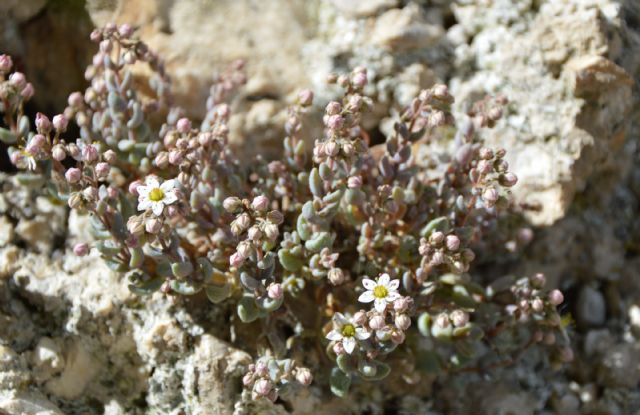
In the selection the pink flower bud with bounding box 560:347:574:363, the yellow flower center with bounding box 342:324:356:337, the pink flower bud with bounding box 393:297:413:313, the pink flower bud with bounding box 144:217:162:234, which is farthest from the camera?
the pink flower bud with bounding box 560:347:574:363

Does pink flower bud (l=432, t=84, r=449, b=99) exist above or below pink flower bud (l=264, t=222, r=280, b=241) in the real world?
above

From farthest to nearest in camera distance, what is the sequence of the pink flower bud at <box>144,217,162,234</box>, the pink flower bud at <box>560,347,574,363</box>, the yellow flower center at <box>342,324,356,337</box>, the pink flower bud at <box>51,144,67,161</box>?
the pink flower bud at <box>560,347,574,363</box>
the yellow flower center at <box>342,324,356,337</box>
the pink flower bud at <box>51,144,67,161</box>
the pink flower bud at <box>144,217,162,234</box>

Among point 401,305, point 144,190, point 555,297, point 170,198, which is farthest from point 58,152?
point 555,297

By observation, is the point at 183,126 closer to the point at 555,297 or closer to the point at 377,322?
the point at 377,322

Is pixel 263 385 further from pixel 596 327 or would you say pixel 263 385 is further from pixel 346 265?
pixel 596 327

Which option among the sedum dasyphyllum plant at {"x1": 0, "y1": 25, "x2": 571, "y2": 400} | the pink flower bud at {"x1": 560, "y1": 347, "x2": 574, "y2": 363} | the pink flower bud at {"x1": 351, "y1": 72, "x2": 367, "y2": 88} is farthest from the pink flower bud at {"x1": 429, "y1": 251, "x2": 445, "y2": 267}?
the pink flower bud at {"x1": 560, "y1": 347, "x2": 574, "y2": 363}

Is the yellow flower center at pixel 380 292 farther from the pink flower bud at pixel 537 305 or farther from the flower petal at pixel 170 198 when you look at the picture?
the flower petal at pixel 170 198

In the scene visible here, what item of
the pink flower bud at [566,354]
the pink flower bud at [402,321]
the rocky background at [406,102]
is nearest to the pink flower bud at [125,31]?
the rocky background at [406,102]

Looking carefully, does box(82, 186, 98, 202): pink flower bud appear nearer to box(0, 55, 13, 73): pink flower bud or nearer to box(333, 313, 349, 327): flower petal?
box(0, 55, 13, 73): pink flower bud
